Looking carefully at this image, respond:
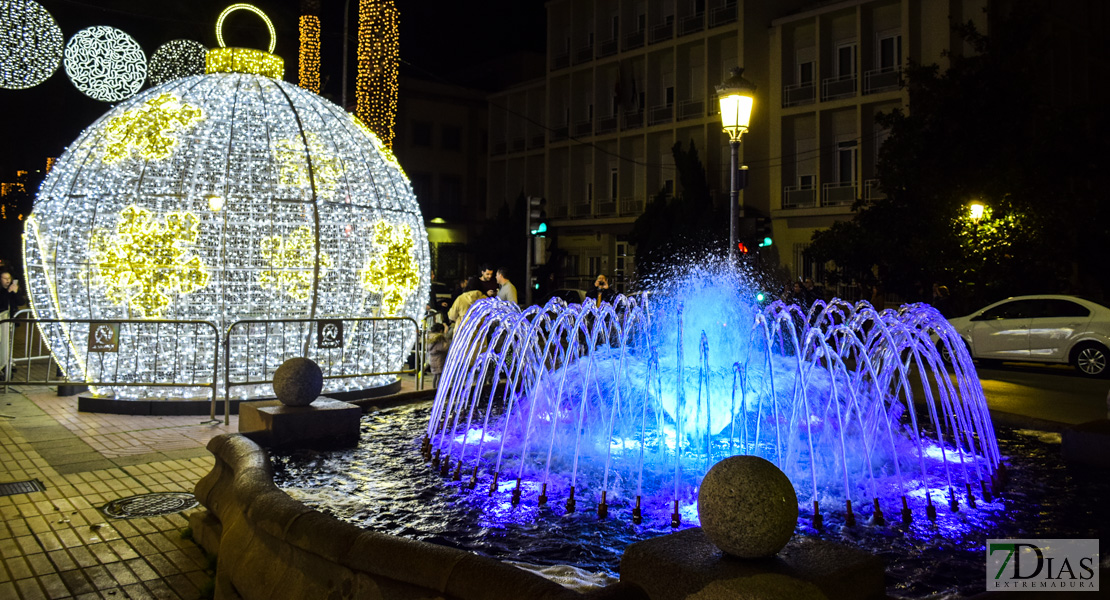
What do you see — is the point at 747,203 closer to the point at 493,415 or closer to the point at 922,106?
the point at 922,106

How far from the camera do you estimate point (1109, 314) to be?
53.7 feet

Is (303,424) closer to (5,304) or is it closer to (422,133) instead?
(5,304)

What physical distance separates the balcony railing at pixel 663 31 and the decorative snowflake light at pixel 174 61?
77.4 ft

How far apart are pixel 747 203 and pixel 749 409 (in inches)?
1045

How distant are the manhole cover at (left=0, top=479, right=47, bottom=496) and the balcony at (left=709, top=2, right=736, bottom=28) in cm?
3225

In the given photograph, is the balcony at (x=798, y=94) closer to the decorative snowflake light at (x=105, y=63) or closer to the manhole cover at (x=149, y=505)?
the decorative snowflake light at (x=105, y=63)

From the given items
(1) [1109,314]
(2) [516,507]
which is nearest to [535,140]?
(1) [1109,314]

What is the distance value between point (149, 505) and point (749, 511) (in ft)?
16.6

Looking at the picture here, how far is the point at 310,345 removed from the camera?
1054 centimetres

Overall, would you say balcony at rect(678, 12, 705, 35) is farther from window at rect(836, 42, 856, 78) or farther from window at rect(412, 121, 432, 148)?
window at rect(412, 121, 432, 148)

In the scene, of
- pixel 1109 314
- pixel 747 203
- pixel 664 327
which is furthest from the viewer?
pixel 747 203

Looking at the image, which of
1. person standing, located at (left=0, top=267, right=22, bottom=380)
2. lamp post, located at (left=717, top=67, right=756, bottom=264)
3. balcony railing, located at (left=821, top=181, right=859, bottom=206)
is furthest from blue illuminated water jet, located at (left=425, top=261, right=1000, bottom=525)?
balcony railing, located at (left=821, top=181, right=859, bottom=206)

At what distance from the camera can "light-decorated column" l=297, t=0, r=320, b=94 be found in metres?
17.8

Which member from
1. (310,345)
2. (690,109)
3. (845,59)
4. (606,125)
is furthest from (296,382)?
(606,125)
